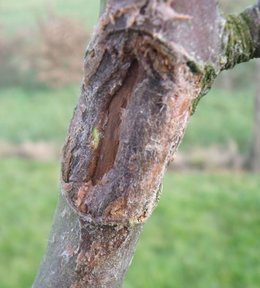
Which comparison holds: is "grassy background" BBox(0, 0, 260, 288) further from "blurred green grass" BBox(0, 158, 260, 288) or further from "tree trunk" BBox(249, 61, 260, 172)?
"tree trunk" BBox(249, 61, 260, 172)

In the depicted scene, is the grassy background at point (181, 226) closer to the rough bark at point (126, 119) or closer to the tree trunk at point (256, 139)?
the tree trunk at point (256, 139)

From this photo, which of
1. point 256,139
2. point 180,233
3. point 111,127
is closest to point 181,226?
point 180,233

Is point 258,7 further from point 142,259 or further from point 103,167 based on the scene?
point 142,259

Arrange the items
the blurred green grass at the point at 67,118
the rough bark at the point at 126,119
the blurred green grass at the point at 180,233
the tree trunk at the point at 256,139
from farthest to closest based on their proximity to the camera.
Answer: the blurred green grass at the point at 67,118
the tree trunk at the point at 256,139
the blurred green grass at the point at 180,233
the rough bark at the point at 126,119

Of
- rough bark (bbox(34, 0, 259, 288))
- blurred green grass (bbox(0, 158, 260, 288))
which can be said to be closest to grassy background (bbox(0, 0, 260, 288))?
blurred green grass (bbox(0, 158, 260, 288))

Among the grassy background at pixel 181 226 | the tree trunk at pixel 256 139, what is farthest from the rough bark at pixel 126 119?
the tree trunk at pixel 256 139

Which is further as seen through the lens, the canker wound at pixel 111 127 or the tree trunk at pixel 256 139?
the tree trunk at pixel 256 139
